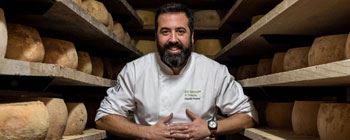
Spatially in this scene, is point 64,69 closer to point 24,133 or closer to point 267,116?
point 24,133

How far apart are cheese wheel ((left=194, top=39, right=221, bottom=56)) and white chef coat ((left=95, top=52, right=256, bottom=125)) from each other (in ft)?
5.67

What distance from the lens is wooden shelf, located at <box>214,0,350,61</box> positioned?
170cm

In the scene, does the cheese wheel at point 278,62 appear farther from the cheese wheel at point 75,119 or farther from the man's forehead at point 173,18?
the cheese wheel at point 75,119

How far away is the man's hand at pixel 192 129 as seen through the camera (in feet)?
8.14

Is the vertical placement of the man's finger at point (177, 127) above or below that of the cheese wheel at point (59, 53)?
below

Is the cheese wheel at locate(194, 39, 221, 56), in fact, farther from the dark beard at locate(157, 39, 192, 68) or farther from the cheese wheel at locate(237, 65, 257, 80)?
the dark beard at locate(157, 39, 192, 68)

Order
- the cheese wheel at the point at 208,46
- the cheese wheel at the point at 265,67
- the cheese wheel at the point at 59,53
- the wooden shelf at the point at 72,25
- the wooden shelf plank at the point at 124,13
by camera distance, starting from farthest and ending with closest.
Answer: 1. the cheese wheel at the point at 208,46
2. the wooden shelf plank at the point at 124,13
3. the cheese wheel at the point at 265,67
4. the cheese wheel at the point at 59,53
5. the wooden shelf at the point at 72,25

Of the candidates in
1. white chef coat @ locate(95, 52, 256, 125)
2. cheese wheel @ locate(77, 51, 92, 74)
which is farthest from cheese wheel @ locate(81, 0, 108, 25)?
white chef coat @ locate(95, 52, 256, 125)

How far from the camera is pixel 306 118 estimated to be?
2027 mm

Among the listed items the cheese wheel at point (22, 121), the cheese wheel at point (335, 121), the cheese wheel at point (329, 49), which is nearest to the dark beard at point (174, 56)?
the cheese wheel at point (329, 49)

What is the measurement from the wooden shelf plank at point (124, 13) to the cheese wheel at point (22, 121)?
6.93 ft

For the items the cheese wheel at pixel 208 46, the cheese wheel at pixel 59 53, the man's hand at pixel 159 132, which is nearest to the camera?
the cheese wheel at pixel 59 53

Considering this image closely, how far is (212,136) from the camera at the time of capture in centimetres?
264

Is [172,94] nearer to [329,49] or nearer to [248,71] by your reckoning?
[248,71]
